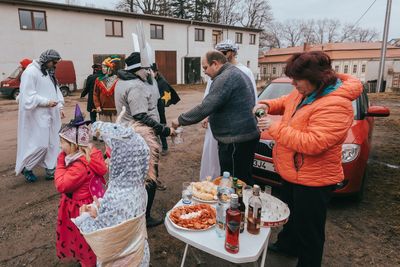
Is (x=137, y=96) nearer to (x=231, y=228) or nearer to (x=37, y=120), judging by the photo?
(x=231, y=228)

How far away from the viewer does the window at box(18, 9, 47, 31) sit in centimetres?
1648

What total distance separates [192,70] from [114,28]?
799 centimetres

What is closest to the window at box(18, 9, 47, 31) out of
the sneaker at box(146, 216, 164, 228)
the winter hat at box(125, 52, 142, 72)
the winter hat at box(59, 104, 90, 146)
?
the winter hat at box(125, 52, 142, 72)

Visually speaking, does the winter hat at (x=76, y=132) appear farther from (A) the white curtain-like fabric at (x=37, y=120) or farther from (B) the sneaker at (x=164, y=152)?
(B) the sneaker at (x=164, y=152)

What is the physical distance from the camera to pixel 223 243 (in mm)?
1900

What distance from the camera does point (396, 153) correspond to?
6.07 metres

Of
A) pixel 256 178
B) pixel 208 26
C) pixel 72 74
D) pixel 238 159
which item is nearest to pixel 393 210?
pixel 256 178

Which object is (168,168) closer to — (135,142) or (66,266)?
(66,266)

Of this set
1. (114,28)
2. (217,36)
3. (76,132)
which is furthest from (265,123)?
(217,36)

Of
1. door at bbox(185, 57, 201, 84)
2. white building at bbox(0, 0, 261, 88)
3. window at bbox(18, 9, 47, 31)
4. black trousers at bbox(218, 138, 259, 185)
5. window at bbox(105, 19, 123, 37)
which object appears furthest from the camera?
door at bbox(185, 57, 201, 84)

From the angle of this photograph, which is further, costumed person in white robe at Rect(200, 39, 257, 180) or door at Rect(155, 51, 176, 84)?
door at Rect(155, 51, 176, 84)

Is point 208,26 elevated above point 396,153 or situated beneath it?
elevated above

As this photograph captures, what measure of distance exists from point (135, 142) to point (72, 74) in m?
17.0

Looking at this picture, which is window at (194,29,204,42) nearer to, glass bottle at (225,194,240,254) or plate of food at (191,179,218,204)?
plate of food at (191,179,218,204)
